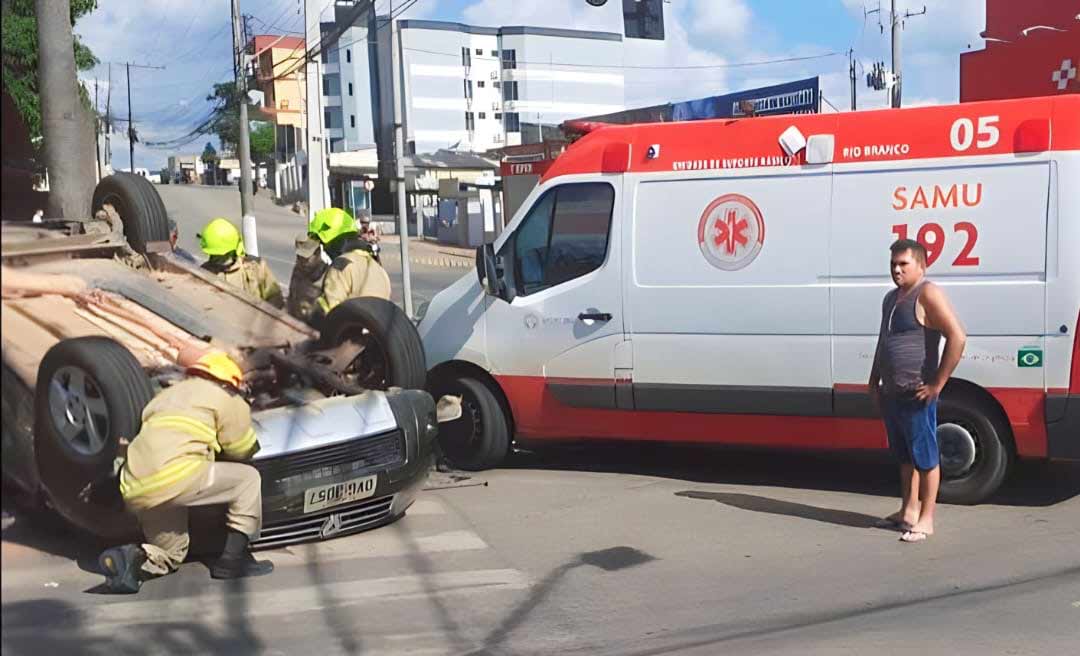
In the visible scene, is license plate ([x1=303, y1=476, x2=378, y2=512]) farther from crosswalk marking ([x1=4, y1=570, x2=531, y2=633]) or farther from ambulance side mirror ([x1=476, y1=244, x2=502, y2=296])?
ambulance side mirror ([x1=476, y1=244, x2=502, y2=296])

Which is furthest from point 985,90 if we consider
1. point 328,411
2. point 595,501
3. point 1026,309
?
point 328,411

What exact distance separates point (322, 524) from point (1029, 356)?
4.21m

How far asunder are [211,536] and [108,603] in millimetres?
671

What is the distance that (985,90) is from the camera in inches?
564

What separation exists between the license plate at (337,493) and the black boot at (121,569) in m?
0.91

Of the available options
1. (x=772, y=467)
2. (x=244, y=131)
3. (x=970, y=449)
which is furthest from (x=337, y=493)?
(x=244, y=131)

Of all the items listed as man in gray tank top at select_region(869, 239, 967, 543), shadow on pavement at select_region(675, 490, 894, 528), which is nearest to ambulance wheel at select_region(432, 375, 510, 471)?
shadow on pavement at select_region(675, 490, 894, 528)

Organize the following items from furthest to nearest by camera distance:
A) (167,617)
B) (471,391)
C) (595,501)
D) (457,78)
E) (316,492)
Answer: (457,78) < (471,391) < (595,501) < (316,492) < (167,617)

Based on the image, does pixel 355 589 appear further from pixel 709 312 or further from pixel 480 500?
pixel 709 312

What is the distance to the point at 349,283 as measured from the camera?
7.90 m

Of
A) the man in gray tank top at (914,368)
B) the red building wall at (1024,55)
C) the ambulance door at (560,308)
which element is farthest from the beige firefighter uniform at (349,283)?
the red building wall at (1024,55)

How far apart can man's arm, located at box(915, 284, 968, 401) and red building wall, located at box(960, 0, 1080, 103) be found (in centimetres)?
688

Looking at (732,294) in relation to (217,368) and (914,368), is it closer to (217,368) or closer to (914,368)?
(914,368)

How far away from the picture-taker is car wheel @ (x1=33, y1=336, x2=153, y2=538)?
208 inches
